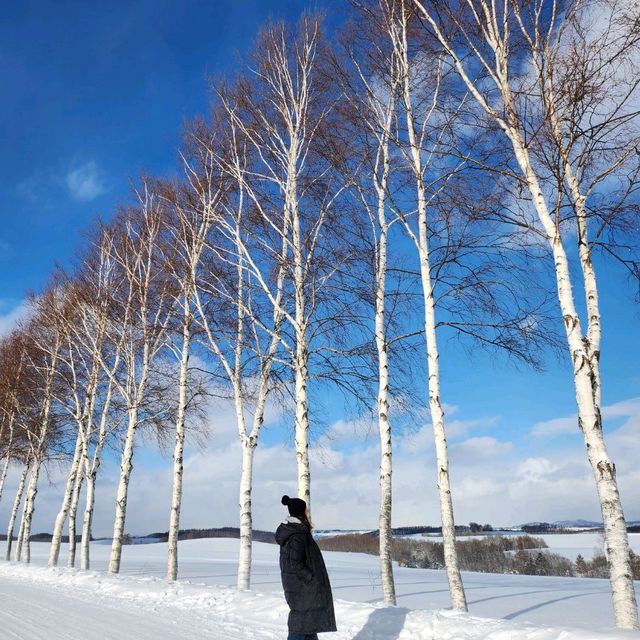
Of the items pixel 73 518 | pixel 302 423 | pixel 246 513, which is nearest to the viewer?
pixel 302 423

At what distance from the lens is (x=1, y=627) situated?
21.6ft

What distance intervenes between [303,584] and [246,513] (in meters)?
7.31

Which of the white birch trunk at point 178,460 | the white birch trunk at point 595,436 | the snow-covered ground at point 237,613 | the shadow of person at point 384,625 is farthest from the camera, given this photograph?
the white birch trunk at point 178,460

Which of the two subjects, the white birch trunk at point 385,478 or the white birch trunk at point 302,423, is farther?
the white birch trunk at point 302,423

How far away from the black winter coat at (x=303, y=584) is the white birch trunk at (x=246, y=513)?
6757mm

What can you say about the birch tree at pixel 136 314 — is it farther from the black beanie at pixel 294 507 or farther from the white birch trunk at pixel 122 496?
the black beanie at pixel 294 507

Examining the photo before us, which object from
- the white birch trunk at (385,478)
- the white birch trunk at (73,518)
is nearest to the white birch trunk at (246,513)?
the white birch trunk at (385,478)

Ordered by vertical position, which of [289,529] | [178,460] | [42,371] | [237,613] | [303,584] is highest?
[42,371]

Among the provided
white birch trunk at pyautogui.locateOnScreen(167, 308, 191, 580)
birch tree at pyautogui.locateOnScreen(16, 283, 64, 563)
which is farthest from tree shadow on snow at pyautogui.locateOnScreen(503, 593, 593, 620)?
birch tree at pyautogui.locateOnScreen(16, 283, 64, 563)

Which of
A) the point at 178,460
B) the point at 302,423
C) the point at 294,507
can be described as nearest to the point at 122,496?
the point at 178,460

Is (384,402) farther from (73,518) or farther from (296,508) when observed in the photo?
(73,518)

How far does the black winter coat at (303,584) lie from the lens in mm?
4680

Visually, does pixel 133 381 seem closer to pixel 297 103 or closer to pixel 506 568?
pixel 297 103

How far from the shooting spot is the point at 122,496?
Result: 49.9ft
